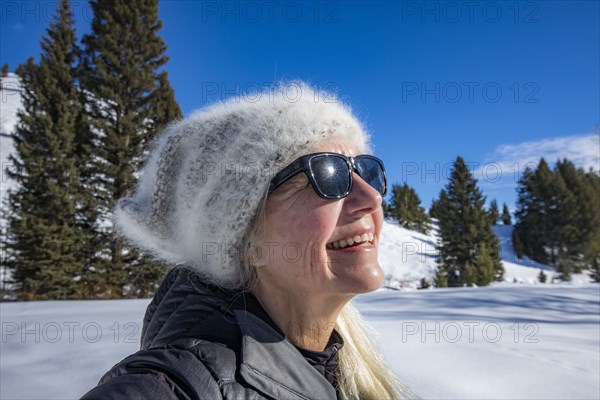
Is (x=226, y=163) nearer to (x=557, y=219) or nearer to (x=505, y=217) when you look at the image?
(x=557, y=219)

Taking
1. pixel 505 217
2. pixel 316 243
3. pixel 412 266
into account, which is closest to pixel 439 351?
pixel 316 243

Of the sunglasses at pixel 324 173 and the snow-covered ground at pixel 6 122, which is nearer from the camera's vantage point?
the sunglasses at pixel 324 173

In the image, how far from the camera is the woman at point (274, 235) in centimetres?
124

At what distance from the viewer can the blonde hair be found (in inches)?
59.3

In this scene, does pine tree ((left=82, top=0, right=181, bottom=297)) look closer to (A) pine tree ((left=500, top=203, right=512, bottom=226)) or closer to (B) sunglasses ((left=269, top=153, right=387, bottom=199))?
(B) sunglasses ((left=269, top=153, right=387, bottom=199))

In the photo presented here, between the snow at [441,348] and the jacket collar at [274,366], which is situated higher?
the jacket collar at [274,366]

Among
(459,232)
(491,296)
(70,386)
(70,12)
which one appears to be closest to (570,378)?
(70,386)

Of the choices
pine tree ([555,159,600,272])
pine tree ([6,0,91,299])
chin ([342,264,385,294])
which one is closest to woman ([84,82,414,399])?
chin ([342,264,385,294])

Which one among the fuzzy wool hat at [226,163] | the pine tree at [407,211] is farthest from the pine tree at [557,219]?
the fuzzy wool hat at [226,163]

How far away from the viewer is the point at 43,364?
2.40 metres

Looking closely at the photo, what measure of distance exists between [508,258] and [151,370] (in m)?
50.5

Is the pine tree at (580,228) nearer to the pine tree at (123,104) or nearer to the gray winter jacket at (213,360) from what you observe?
the pine tree at (123,104)

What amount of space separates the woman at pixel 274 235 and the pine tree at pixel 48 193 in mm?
14521

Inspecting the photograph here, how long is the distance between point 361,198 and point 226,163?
62 cm
